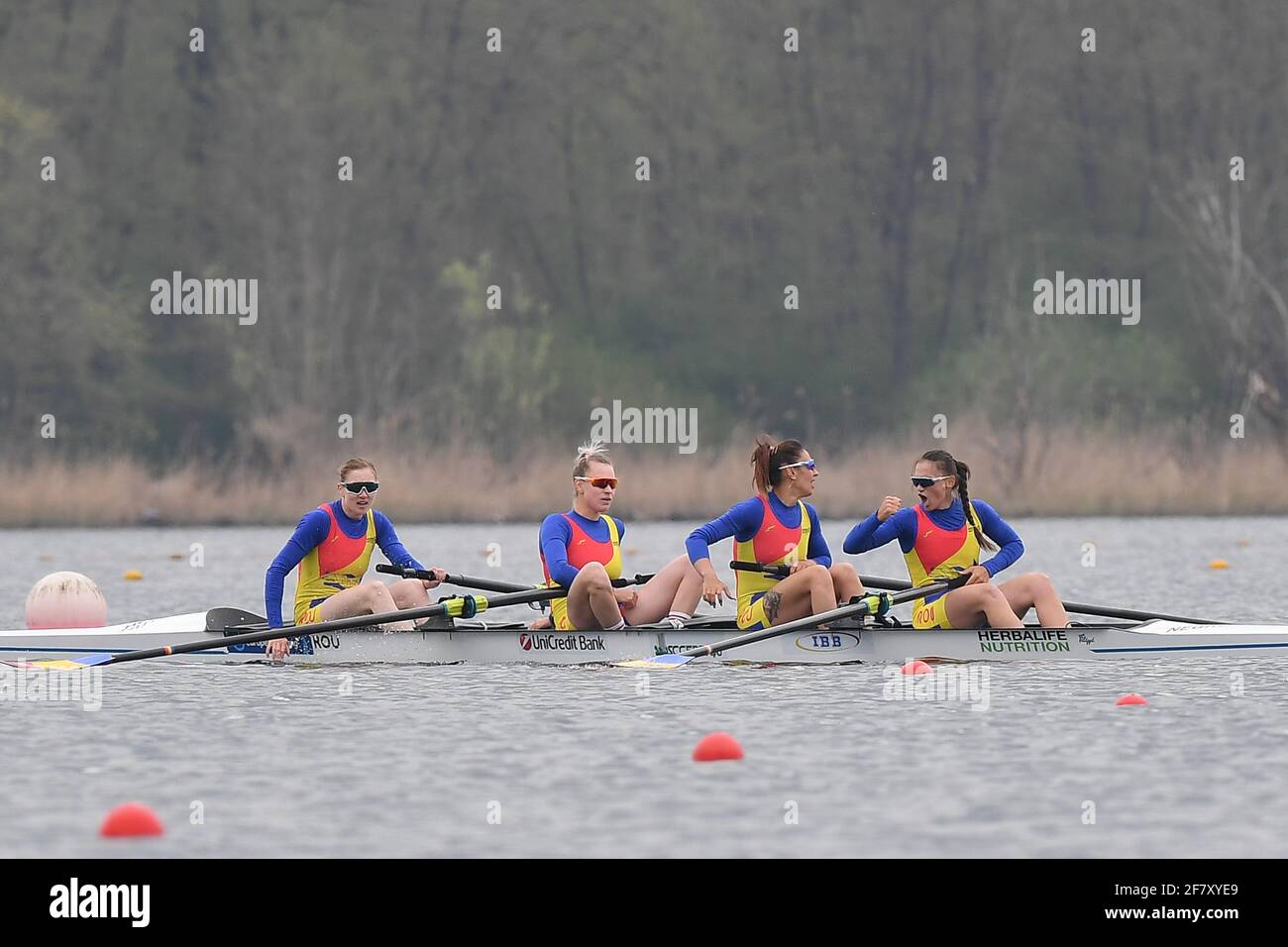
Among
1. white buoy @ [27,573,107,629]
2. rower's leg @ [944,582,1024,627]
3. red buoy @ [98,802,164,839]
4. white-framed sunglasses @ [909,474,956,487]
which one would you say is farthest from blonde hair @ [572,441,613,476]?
red buoy @ [98,802,164,839]

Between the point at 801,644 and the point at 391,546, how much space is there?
8.05ft

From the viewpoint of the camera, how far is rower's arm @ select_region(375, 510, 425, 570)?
1366 centimetres

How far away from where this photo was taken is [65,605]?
1466 cm

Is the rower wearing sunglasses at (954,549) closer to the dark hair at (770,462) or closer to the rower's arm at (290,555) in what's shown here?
the dark hair at (770,462)

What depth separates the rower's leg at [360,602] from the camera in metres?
13.5

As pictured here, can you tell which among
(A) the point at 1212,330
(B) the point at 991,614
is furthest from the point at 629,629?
(A) the point at 1212,330

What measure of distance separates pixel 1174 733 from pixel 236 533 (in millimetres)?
22459

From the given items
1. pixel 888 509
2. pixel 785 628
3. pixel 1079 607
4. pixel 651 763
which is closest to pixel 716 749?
pixel 651 763

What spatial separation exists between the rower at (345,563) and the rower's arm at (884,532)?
2.33 m

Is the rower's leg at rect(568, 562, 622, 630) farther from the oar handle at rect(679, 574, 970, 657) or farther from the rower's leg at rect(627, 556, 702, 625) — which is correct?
the oar handle at rect(679, 574, 970, 657)

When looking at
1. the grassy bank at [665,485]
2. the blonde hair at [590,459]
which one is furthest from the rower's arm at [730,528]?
the grassy bank at [665,485]

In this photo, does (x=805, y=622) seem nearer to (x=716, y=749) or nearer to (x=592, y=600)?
(x=592, y=600)

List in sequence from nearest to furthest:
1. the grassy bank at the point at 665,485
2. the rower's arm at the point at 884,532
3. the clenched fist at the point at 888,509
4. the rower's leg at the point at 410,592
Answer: the clenched fist at the point at 888,509, the rower's arm at the point at 884,532, the rower's leg at the point at 410,592, the grassy bank at the point at 665,485

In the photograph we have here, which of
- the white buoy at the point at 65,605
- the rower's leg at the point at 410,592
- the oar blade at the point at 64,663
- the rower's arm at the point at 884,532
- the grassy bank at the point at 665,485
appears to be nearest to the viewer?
the rower's arm at the point at 884,532
